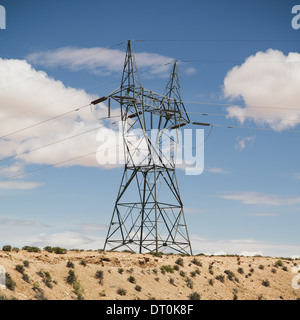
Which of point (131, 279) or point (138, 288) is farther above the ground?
point (131, 279)

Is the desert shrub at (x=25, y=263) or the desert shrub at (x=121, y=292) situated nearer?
the desert shrub at (x=25, y=263)

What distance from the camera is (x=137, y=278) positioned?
96.9 ft

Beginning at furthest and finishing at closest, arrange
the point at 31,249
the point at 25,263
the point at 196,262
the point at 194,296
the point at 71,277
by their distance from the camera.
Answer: the point at 196,262
the point at 31,249
the point at 194,296
the point at 71,277
the point at 25,263

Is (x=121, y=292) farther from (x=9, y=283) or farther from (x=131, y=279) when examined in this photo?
A: (x=9, y=283)

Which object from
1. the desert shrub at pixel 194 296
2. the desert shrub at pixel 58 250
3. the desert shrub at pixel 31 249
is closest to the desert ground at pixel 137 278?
the desert shrub at pixel 194 296

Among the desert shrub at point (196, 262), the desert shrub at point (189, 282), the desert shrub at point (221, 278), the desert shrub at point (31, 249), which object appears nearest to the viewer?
the desert shrub at point (31, 249)

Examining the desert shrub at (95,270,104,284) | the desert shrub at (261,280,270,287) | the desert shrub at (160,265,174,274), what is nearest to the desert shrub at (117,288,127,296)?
the desert shrub at (95,270,104,284)

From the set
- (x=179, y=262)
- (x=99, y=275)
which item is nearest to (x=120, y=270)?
(x=99, y=275)

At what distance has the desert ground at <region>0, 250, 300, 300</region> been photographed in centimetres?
2372

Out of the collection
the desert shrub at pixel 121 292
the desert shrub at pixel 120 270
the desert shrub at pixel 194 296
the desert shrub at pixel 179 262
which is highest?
the desert shrub at pixel 179 262

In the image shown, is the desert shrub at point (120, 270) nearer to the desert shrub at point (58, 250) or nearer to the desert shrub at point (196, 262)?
the desert shrub at point (58, 250)

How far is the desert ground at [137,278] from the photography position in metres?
23.7
